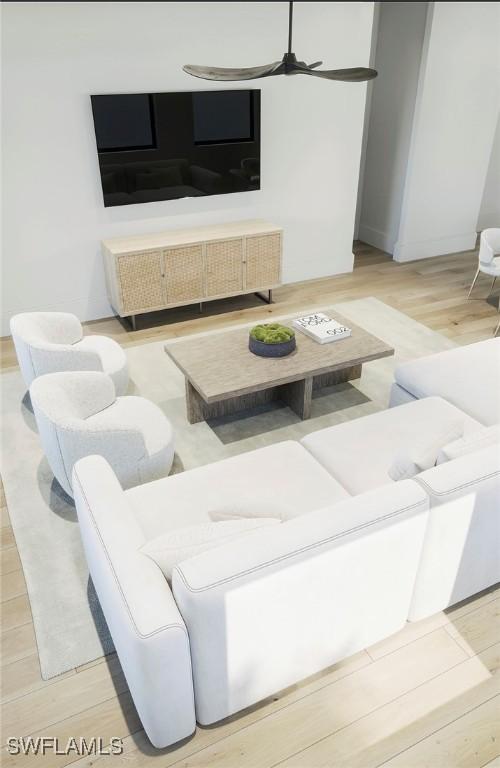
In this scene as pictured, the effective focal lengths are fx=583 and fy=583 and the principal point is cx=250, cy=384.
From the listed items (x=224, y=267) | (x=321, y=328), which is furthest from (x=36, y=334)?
(x=224, y=267)

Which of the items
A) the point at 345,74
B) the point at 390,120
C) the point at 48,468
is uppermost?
the point at 345,74

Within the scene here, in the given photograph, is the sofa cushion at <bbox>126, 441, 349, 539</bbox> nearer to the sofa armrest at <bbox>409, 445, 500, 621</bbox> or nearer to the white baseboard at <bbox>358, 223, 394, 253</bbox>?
the sofa armrest at <bbox>409, 445, 500, 621</bbox>

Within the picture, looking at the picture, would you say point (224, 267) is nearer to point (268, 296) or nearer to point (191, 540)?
point (268, 296)

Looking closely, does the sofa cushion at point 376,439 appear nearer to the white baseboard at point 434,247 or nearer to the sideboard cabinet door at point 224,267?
the sideboard cabinet door at point 224,267

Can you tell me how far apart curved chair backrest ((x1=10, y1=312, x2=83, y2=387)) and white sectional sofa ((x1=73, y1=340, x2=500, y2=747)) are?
115cm

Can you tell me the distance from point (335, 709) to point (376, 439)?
110 cm

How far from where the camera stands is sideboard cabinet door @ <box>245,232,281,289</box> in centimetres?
477

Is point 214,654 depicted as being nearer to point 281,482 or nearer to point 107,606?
point 107,606

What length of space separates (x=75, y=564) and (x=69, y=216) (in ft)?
9.33

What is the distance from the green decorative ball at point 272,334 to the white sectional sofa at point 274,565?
3.57 feet

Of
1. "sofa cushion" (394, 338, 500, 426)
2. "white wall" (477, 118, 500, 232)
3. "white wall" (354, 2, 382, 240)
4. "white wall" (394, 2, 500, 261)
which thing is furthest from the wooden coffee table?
"white wall" (477, 118, 500, 232)

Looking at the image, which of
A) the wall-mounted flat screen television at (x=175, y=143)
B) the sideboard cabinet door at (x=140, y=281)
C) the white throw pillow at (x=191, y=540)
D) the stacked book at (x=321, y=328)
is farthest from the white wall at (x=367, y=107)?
the white throw pillow at (x=191, y=540)

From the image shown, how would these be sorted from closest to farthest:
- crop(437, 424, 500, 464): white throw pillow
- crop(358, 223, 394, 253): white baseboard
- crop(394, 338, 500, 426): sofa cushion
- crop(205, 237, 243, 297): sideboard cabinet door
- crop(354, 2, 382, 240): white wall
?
crop(437, 424, 500, 464): white throw pillow < crop(394, 338, 500, 426): sofa cushion < crop(205, 237, 243, 297): sideboard cabinet door < crop(354, 2, 382, 240): white wall < crop(358, 223, 394, 253): white baseboard

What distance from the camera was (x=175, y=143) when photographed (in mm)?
4445
